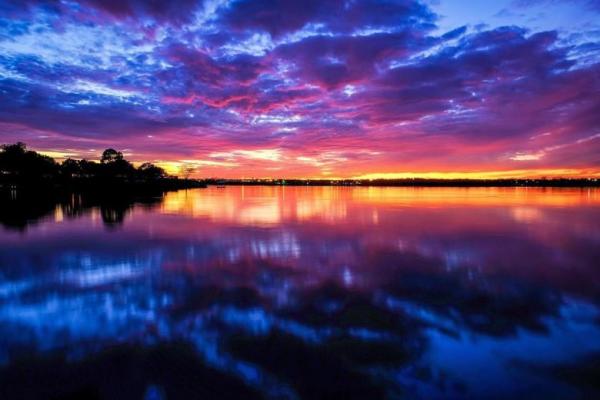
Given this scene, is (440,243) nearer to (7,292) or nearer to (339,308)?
(339,308)

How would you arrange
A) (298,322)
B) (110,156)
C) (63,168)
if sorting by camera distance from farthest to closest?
(110,156) → (63,168) → (298,322)

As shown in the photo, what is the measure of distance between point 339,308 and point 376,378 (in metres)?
3.25

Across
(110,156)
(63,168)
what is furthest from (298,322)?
(63,168)

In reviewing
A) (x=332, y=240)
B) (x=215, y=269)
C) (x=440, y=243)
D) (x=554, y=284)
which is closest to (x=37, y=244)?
(x=215, y=269)

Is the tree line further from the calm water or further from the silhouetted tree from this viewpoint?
the calm water

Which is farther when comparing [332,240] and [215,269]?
[332,240]

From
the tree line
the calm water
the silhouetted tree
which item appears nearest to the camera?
the calm water

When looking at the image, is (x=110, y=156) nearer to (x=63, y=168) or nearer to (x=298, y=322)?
(x=63, y=168)

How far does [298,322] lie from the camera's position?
27.0 feet

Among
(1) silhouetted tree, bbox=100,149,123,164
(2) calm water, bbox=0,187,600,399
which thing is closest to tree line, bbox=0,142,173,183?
(1) silhouetted tree, bbox=100,149,123,164

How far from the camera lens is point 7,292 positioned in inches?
410

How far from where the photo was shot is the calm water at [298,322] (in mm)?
5840

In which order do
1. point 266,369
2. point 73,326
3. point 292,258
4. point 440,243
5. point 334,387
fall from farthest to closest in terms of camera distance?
point 440,243 < point 292,258 < point 73,326 < point 266,369 < point 334,387

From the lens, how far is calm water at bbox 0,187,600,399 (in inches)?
230
